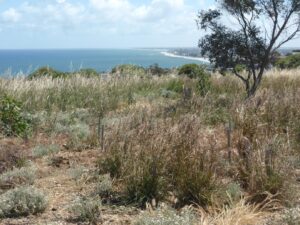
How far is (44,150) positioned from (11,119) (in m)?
1.81

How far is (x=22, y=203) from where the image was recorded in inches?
207

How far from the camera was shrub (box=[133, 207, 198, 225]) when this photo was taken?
449 cm

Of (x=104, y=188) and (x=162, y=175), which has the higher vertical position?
(x=162, y=175)

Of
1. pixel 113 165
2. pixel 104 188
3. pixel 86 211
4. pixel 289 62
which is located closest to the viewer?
pixel 86 211

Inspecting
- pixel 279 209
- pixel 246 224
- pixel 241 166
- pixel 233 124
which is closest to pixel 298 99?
pixel 233 124

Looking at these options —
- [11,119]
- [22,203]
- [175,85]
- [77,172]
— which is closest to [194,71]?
[175,85]

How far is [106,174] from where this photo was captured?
6.19 metres

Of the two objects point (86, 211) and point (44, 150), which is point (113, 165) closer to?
point (86, 211)

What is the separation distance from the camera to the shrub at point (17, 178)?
6.20 metres

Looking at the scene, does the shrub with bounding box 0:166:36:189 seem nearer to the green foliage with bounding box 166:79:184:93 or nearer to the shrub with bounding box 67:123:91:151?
the shrub with bounding box 67:123:91:151

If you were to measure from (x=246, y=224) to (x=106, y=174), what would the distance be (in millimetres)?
1911

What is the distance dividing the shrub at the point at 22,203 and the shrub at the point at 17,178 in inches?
31.2

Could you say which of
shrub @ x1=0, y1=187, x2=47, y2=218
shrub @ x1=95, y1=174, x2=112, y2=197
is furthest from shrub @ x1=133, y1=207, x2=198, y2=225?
shrub @ x1=0, y1=187, x2=47, y2=218

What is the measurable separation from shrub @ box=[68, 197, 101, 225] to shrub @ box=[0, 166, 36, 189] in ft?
4.09
